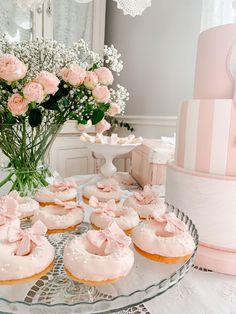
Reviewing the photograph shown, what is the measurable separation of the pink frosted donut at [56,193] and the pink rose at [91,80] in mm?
308

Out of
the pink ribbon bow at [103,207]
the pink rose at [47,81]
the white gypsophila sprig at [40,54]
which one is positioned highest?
the white gypsophila sprig at [40,54]

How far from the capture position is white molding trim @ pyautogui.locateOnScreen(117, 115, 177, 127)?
1.96 metres

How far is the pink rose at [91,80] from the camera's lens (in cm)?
71

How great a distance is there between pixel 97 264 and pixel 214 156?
340mm

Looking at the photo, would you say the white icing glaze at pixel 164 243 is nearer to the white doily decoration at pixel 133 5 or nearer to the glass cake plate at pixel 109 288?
the glass cake plate at pixel 109 288

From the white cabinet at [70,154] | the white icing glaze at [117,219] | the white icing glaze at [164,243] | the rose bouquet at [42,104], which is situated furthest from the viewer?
the white cabinet at [70,154]

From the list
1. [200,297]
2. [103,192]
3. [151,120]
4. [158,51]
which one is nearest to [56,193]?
[103,192]

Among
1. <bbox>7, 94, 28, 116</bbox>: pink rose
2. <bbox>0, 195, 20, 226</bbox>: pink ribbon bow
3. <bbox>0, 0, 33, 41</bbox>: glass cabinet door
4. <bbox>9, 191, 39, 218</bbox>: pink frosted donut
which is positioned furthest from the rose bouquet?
<bbox>0, 0, 33, 41</bbox>: glass cabinet door

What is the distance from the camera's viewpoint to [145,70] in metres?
2.27

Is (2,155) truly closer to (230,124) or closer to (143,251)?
(143,251)

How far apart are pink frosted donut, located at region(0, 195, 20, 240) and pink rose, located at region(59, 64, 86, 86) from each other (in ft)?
1.08

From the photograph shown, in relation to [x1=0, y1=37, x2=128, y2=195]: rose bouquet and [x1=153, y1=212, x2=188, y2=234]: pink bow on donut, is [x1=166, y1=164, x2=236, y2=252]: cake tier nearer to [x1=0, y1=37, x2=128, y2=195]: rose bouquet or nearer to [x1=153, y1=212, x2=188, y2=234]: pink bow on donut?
[x1=153, y1=212, x2=188, y2=234]: pink bow on donut

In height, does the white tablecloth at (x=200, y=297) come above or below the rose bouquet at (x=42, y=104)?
below

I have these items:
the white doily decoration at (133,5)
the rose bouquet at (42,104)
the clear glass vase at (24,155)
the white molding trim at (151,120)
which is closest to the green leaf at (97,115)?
the rose bouquet at (42,104)
